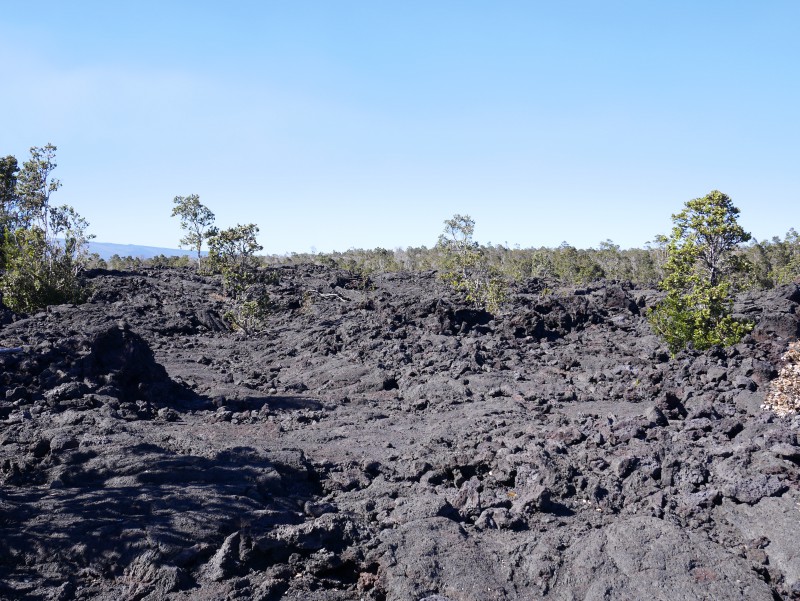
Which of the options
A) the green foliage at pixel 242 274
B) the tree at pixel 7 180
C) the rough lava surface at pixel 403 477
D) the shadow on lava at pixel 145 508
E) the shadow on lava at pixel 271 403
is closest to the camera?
the rough lava surface at pixel 403 477

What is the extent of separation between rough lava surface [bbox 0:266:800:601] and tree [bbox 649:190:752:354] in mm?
726

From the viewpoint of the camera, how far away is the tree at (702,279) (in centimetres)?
1377

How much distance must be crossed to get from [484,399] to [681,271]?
6503 mm

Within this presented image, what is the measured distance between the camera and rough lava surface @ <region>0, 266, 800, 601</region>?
5.67m

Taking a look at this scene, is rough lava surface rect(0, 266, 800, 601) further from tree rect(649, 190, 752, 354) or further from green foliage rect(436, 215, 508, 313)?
green foliage rect(436, 215, 508, 313)

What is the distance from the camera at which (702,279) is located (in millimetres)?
14586

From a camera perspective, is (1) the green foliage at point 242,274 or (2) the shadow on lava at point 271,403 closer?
(2) the shadow on lava at point 271,403

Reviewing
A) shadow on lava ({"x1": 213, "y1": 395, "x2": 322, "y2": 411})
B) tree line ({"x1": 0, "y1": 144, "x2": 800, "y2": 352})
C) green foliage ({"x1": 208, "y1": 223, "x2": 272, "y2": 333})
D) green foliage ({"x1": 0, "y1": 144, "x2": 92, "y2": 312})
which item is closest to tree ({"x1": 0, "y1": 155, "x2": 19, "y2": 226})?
tree line ({"x1": 0, "y1": 144, "x2": 800, "y2": 352})

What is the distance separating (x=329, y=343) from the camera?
61.4 ft

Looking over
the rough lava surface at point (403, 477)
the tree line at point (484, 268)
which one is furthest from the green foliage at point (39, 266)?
the rough lava surface at point (403, 477)

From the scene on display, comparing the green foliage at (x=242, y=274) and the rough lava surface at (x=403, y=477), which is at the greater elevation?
the green foliage at (x=242, y=274)

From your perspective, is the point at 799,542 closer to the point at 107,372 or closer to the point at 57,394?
the point at 57,394

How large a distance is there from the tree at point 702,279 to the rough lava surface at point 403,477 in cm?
73

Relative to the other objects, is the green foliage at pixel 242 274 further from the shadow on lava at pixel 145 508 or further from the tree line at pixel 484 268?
the shadow on lava at pixel 145 508
